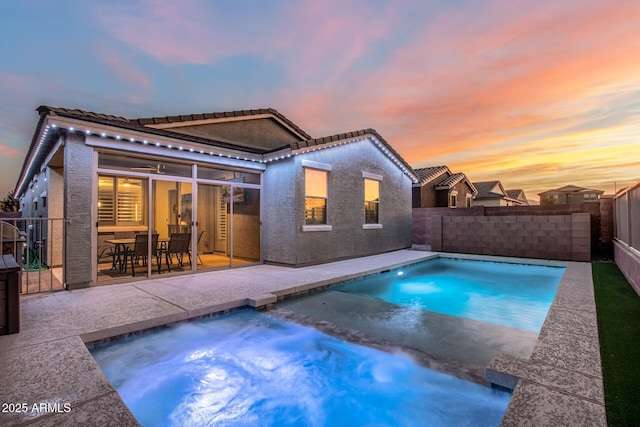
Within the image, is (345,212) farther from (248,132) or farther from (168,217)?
(168,217)

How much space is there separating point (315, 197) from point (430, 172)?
45.1 ft

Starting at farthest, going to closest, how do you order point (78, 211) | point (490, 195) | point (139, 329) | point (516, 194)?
1. point (516, 194)
2. point (490, 195)
3. point (78, 211)
4. point (139, 329)

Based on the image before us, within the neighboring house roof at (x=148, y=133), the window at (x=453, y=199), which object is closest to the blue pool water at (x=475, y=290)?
the neighboring house roof at (x=148, y=133)

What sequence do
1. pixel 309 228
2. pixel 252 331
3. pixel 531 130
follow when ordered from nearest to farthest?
pixel 252 331 < pixel 309 228 < pixel 531 130

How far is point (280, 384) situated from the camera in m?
2.90

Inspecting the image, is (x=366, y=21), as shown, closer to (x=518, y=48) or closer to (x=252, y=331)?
(x=518, y=48)

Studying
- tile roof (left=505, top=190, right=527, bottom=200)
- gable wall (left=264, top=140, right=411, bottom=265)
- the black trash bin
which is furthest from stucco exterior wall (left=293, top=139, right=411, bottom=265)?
tile roof (left=505, top=190, right=527, bottom=200)

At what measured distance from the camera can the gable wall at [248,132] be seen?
9.57 metres

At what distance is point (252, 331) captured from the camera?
4.09m

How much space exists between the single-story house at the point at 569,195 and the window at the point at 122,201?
40703 millimetres

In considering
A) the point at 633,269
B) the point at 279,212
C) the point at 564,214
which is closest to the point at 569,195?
the point at 564,214

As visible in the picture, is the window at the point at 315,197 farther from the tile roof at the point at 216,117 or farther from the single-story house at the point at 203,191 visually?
the tile roof at the point at 216,117

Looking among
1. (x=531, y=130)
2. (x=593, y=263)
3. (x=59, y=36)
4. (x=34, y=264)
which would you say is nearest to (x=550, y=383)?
(x=593, y=263)

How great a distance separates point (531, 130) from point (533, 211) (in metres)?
3.44
